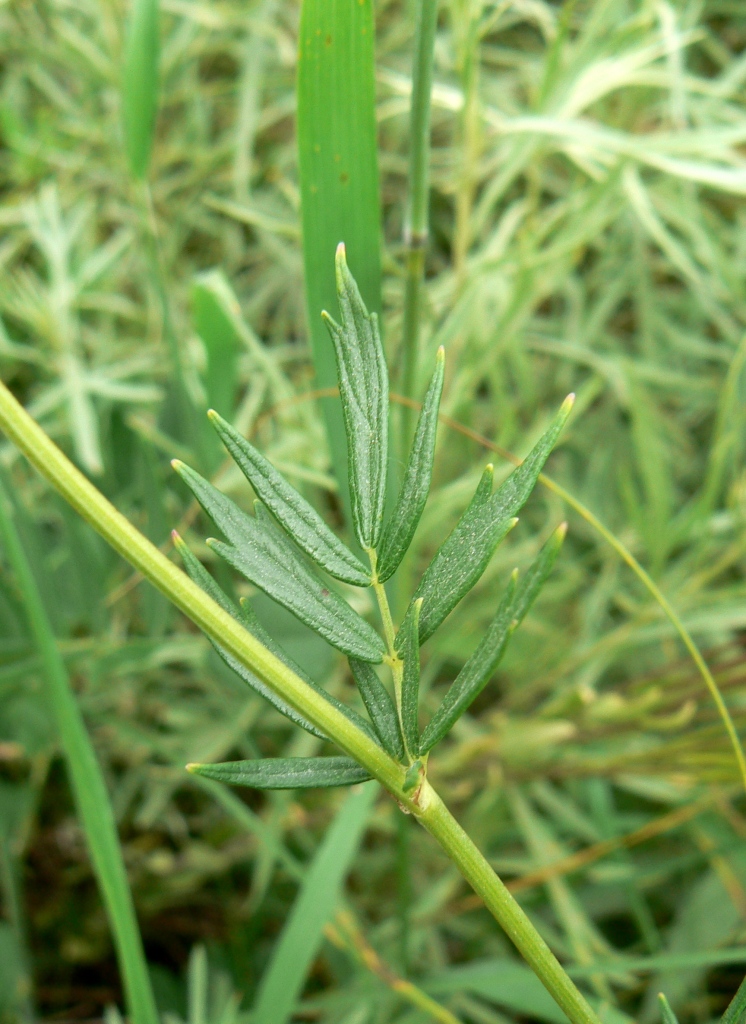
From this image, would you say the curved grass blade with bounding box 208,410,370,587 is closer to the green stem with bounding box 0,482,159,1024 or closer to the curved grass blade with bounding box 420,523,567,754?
the curved grass blade with bounding box 420,523,567,754

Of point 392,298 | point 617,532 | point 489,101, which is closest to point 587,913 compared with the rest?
point 617,532

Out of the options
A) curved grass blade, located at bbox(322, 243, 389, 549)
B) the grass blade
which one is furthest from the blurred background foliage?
curved grass blade, located at bbox(322, 243, 389, 549)

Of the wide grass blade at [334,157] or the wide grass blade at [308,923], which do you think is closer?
the wide grass blade at [334,157]

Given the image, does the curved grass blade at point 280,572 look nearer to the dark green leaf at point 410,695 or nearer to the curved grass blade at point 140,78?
the dark green leaf at point 410,695

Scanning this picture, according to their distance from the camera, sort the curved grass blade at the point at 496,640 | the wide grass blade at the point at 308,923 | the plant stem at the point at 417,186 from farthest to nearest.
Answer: the wide grass blade at the point at 308,923, the plant stem at the point at 417,186, the curved grass blade at the point at 496,640

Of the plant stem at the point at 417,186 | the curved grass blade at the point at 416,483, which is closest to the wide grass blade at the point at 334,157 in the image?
the plant stem at the point at 417,186

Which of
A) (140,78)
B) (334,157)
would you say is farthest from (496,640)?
(140,78)

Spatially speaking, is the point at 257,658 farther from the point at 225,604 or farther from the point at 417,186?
the point at 417,186
